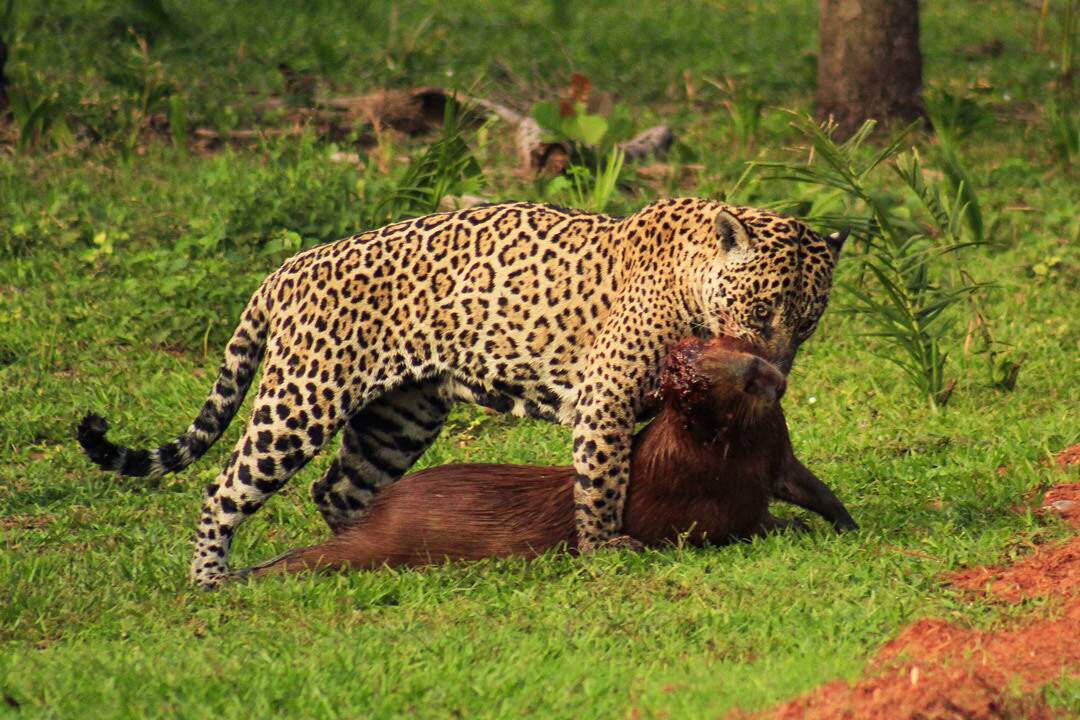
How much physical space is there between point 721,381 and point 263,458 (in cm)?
171

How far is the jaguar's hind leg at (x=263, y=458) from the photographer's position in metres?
6.39

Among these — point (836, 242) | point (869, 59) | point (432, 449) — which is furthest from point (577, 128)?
point (836, 242)

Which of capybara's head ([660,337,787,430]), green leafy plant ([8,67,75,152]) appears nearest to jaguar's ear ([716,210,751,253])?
capybara's head ([660,337,787,430])

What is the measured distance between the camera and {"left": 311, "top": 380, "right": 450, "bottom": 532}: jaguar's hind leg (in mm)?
6758

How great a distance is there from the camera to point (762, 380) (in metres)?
6.03

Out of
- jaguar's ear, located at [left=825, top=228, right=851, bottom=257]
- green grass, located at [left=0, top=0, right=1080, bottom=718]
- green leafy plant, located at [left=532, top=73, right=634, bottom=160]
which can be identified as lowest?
green grass, located at [left=0, top=0, right=1080, bottom=718]

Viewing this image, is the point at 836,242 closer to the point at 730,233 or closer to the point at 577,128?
the point at 730,233

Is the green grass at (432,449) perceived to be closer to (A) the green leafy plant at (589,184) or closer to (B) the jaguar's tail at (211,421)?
(A) the green leafy plant at (589,184)

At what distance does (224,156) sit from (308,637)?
21.9 ft

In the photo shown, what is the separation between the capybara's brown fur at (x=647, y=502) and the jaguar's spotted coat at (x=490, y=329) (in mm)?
116

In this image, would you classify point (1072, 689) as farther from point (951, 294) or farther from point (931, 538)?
point (951, 294)

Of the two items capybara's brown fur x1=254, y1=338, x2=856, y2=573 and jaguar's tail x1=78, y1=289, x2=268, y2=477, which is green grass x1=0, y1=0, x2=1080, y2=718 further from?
jaguar's tail x1=78, y1=289, x2=268, y2=477

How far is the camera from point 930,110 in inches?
453

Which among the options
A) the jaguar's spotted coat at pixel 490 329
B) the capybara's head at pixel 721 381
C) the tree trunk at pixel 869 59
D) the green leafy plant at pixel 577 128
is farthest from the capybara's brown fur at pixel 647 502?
the tree trunk at pixel 869 59
